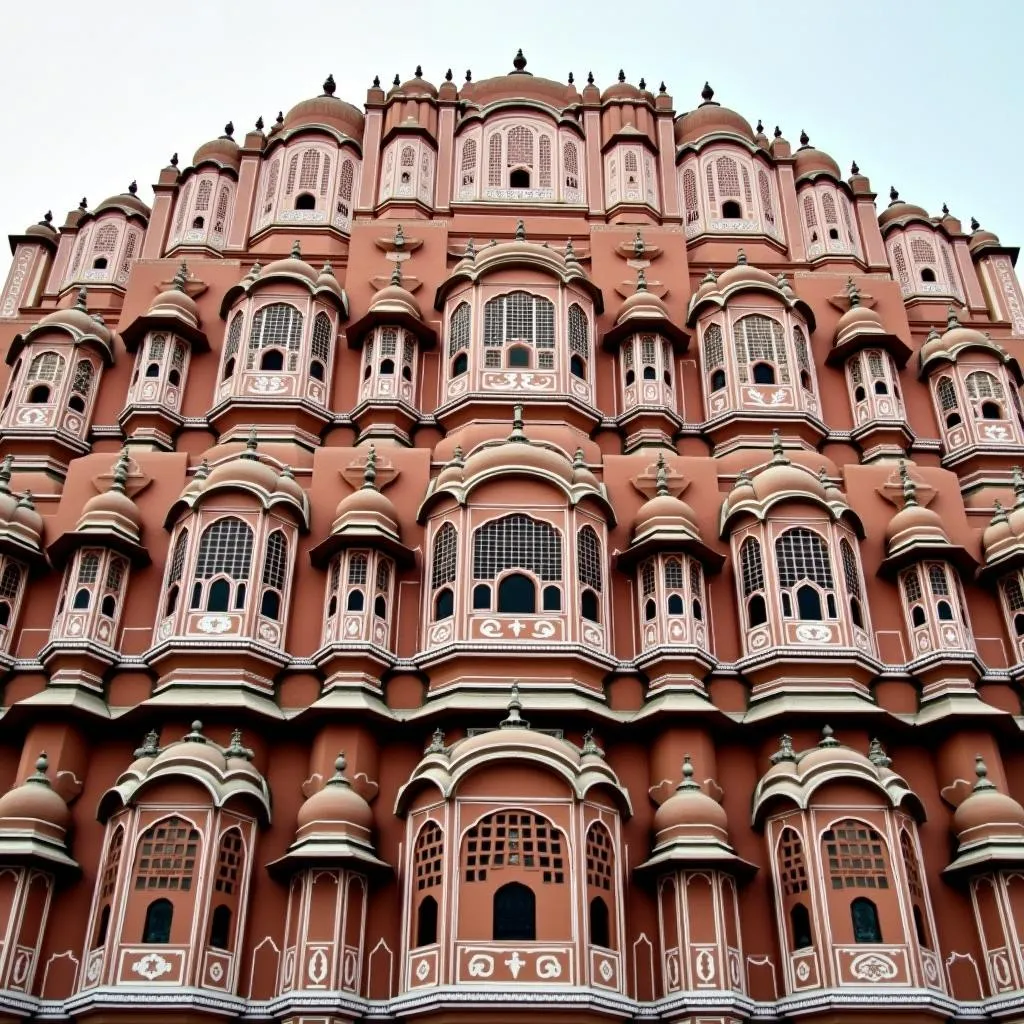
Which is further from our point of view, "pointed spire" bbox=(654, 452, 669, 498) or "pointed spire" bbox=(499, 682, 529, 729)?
"pointed spire" bbox=(654, 452, 669, 498)

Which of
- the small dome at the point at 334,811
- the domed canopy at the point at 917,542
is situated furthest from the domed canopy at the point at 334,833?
the domed canopy at the point at 917,542

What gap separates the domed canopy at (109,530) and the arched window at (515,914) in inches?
400

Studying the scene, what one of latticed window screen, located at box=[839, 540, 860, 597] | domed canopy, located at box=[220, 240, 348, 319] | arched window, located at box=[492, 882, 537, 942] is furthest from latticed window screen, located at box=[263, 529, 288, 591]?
latticed window screen, located at box=[839, 540, 860, 597]

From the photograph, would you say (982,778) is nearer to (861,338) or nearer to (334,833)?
(334,833)

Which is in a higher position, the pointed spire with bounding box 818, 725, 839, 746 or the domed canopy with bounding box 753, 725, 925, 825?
the pointed spire with bounding box 818, 725, 839, 746

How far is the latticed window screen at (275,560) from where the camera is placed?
23891 millimetres

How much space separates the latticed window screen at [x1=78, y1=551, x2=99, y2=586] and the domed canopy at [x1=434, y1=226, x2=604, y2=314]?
417 inches

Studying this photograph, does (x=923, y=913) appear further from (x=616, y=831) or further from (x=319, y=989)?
(x=319, y=989)

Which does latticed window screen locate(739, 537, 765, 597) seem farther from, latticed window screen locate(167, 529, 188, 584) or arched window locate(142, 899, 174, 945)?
arched window locate(142, 899, 174, 945)

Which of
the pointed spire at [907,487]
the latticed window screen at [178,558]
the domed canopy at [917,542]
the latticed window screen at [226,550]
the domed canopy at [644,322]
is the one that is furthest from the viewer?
the domed canopy at [644,322]

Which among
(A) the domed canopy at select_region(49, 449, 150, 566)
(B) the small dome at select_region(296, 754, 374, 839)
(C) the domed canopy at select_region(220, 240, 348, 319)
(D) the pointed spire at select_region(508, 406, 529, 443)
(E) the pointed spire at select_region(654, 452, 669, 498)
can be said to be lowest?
(B) the small dome at select_region(296, 754, 374, 839)

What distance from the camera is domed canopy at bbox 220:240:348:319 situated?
29.6m

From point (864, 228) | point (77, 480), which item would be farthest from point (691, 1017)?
point (864, 228)

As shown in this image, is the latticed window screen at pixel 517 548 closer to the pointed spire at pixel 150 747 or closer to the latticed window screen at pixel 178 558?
the latticed window screen at pixel 178 558
